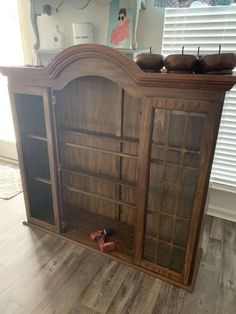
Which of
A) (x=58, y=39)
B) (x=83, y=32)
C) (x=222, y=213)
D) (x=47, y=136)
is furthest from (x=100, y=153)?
(x=222, y=213)

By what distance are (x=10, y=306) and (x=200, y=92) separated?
1.65m

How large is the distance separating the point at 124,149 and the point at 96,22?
1086 millimetres

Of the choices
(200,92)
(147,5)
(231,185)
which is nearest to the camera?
(200,92)

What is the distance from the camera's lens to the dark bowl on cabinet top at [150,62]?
4.22 ft

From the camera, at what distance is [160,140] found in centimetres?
146

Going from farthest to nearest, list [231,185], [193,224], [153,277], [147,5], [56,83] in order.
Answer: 1. [231,185]
2. [147,5]
3. [153,277]
4. [56,83]
5. [193,224]

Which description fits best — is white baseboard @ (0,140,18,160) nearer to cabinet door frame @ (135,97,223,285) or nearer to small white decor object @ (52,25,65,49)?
small white decor object @ (52,25,65,49)

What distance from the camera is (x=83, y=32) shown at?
1961 mm

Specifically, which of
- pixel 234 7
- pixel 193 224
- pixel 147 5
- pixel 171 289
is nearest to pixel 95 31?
pixel 147 5

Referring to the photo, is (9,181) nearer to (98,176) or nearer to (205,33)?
(98,176)

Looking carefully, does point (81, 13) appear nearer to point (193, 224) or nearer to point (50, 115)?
point (50, 115)

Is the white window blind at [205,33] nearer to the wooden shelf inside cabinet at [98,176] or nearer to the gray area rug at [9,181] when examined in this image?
the wooden shelf inside cabinet at [98,176]

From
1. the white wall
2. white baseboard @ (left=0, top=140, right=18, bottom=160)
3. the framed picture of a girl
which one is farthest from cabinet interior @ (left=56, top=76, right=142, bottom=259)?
white baseboard @ (left=0, top=140, right=18, bottom=160)

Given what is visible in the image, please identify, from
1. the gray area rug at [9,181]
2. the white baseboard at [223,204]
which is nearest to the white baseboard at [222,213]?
the white baseboard at [223,204]
